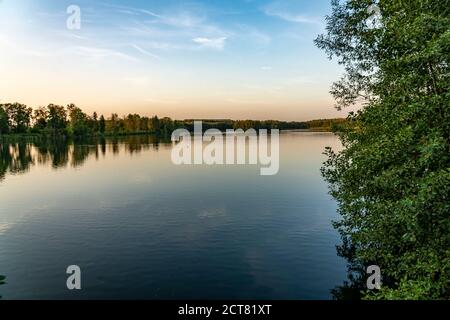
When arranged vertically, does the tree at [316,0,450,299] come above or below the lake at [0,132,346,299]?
above

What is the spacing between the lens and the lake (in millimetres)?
24812

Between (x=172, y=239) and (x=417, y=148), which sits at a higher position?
(x=417, y=148)

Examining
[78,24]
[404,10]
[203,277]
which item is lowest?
[203,277]

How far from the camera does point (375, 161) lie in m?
15.6

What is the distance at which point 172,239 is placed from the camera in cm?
3369

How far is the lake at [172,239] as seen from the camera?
24.8m

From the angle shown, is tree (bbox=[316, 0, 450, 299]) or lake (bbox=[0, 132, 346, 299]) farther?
lake (bbox=[0, 132, 346, 299])

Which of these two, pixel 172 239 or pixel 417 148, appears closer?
pixel 417 148

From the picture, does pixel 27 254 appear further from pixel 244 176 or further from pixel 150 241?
pixel 244 176

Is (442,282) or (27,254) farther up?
(442,282)

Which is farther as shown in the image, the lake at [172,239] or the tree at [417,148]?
the lake at [172,239]

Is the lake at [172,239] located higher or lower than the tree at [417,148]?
lower
